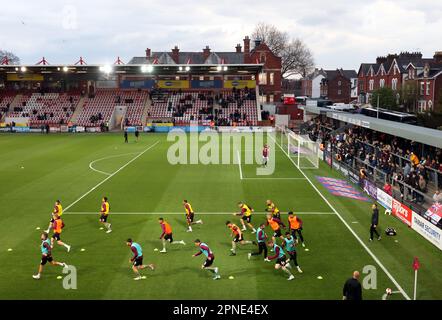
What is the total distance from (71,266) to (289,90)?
153m

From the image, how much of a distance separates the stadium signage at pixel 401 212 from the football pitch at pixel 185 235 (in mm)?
423

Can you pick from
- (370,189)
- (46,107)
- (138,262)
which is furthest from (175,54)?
(138,262)

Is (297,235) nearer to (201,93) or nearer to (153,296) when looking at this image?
(153,296)

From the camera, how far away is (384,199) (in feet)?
81.0

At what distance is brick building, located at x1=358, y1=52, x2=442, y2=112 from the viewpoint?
6656cm

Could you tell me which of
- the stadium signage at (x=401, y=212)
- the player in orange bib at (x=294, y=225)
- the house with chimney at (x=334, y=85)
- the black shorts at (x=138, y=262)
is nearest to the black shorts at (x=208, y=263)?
the black shorts at (x=138, y=262)

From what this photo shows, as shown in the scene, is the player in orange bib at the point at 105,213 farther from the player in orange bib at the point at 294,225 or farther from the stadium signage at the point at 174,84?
the stadium signage at the point at 174,84

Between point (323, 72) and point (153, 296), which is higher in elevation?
point (323, 72)

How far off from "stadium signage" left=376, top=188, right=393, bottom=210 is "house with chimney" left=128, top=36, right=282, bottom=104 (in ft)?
180

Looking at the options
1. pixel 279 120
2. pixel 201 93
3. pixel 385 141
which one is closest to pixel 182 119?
pixel 201 93

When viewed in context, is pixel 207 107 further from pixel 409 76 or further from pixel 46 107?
pixel 409 76

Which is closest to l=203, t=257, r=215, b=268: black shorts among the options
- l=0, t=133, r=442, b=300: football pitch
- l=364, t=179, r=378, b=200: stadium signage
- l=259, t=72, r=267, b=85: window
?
l=0, t=133, r=442, b=300: football pitch

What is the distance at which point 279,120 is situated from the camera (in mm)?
69688

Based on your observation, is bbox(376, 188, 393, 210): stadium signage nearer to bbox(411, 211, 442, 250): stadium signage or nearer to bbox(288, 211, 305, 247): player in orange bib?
bbox(411, 211, 442, 250): stadium signage
